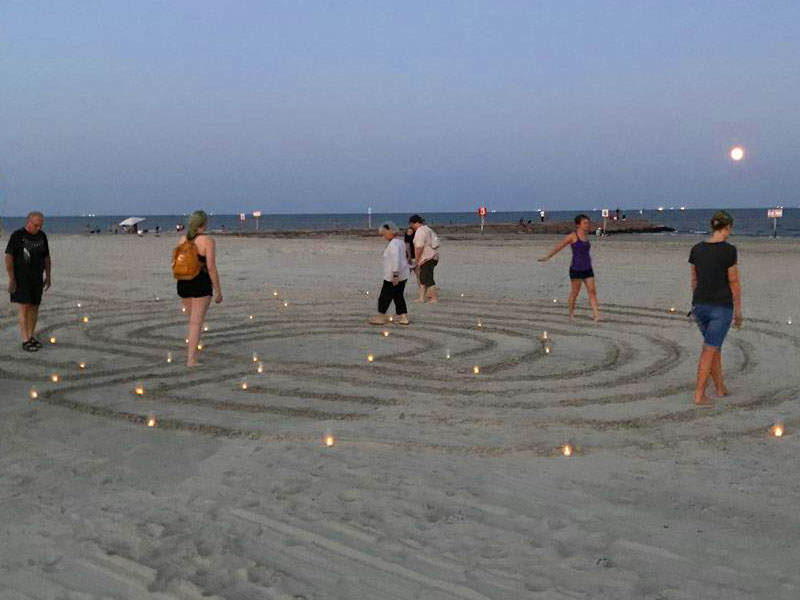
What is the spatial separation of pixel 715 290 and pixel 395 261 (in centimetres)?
580

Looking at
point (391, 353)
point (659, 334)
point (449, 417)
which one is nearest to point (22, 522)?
point (449, 417)

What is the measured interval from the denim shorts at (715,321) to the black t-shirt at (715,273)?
0.04 metres

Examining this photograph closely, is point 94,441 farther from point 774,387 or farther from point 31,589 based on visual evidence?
point 774,387

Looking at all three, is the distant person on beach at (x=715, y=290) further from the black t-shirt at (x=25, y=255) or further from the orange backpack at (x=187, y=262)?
the black t-shirt at (x=25, y=255)

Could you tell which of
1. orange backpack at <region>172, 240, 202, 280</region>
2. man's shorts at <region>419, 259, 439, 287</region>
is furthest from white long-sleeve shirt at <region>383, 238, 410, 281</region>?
orange backpack at <region>172, 240, 202, 280</region>

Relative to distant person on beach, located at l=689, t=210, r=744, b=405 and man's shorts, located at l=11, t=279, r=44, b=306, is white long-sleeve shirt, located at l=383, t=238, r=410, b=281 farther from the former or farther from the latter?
distant person on beach, located at l=689, t=210, r=744, b=405

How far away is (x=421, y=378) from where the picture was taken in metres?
8.90

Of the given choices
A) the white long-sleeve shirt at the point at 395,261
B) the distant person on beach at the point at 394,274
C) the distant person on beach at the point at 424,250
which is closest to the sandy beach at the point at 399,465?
the distant person on beach at the point at 394,274

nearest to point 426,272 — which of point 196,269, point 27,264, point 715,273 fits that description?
point 196,269

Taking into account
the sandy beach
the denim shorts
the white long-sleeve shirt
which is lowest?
the sandy beach

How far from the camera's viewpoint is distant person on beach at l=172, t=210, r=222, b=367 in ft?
29.2

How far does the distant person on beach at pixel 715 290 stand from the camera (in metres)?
7.36

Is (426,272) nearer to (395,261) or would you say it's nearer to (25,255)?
(395,261)

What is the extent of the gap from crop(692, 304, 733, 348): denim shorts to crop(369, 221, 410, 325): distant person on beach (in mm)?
5686
